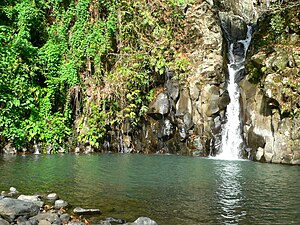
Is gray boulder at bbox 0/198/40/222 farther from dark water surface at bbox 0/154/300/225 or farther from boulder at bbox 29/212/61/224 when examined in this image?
dark water surface at bbox 0/154/300/225

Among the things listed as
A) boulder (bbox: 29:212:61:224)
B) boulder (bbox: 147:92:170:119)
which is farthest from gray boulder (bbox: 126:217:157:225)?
boulder (bbox: 147:92:170:119)

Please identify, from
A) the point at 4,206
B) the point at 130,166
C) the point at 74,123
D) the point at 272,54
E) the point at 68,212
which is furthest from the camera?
the point at 74,123

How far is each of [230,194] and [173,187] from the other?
157 centimetres

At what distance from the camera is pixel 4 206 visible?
652 centimetres

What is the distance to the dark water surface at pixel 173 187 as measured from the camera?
7207mm

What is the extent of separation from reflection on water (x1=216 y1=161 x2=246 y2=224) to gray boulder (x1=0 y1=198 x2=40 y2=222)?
142 inches

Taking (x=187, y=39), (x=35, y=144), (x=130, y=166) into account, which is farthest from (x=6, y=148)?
(x=187, y=39)

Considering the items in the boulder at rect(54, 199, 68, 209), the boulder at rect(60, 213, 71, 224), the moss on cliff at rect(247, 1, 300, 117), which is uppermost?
the moss on cliff at rect(247, 1, 300, 117)

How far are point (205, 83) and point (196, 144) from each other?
3.21m

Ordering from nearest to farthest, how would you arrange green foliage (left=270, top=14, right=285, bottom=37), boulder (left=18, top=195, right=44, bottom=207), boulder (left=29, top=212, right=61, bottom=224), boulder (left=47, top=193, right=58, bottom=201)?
boulder (left=29, top=212, right=61, bottom=224)
boulder (left=18, top=195, right=44, bottom=207)
boulder (left=47, top=193, right=58, bottom=201)
green foliage (left=270, top=14, right=285, bottom=37)

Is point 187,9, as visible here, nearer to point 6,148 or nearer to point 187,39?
point 187,39

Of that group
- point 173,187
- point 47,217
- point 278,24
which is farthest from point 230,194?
point 278,24

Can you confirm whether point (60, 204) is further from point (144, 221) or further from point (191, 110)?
point (191, 110)

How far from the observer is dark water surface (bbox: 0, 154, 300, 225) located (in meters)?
7.21
